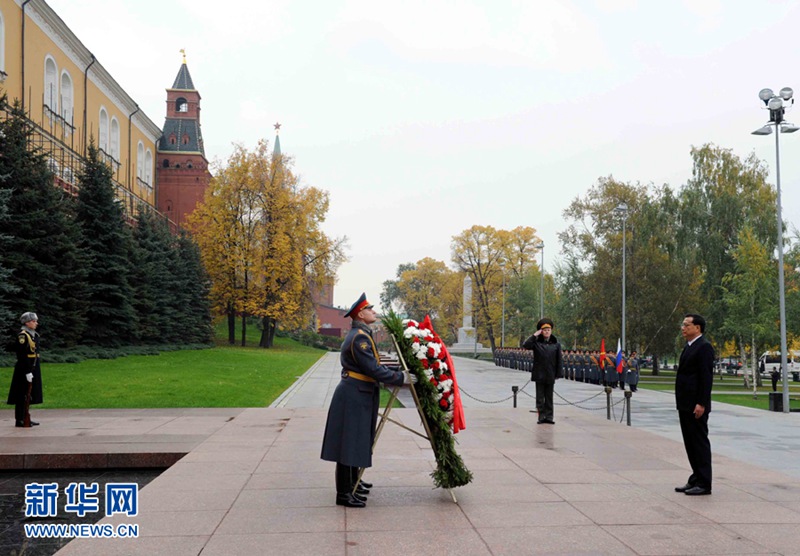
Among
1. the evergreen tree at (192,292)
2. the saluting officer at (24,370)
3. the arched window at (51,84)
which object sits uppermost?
the arched window at (51,84)

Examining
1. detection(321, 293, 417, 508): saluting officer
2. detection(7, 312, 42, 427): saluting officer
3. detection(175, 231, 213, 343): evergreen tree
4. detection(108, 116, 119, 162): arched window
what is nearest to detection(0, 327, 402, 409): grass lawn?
detection(7, 312, 42, 427): saluting officer

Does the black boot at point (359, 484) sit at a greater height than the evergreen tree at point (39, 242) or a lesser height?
lesser

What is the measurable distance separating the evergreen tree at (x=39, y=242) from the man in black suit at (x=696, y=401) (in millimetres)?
20695

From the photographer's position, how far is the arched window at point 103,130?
55812mm

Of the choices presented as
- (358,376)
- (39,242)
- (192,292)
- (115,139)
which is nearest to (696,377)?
(358,376)

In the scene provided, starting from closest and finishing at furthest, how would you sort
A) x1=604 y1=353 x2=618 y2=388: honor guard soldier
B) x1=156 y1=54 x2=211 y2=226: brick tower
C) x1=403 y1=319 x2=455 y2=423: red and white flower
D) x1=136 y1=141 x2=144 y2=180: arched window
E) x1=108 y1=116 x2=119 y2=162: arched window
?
x1=403 y1=319 x2=455 y2=423: red and white flower, x1=604 y1=353 x2=618 y2=388: honor guard soldier, x1=108 y1=116 x2=119 y2=162: arched window, x1=136 y1=141 x2=144 y2=180: arched window, x1=156 y1=54 x2=211 y2=226: brick tower

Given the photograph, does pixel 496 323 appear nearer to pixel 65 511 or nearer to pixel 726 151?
pixel 726 151

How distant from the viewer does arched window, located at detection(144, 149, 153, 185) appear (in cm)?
7131

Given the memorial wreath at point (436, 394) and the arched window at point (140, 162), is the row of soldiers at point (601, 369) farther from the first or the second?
the arched window at point (140, 162)

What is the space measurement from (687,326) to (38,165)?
2372 centimetres

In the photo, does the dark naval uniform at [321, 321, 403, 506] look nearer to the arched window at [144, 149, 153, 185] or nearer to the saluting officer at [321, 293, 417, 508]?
the saluting officer at [321, 293, 417, 508]

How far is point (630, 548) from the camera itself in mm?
5613

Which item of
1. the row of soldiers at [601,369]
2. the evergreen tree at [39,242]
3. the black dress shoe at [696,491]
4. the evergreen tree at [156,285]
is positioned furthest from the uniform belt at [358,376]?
the evergreen tree at [156,285]

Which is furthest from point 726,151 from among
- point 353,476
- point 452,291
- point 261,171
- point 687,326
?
point 452,291
